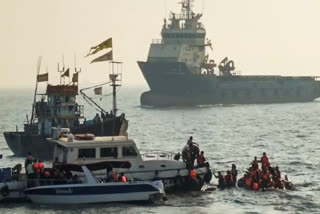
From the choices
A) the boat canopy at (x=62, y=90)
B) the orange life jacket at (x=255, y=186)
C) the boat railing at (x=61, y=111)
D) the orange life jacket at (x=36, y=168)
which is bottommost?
the orange life jacket at (x=255, y=186)

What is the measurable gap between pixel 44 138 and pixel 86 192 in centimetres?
2378

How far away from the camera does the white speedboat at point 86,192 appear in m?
39.9

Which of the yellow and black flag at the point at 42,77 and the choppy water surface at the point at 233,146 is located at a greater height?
the yellow and black flag at the point at 42,77

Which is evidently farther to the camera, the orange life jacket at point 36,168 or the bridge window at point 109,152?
the bridge window at point 109,152

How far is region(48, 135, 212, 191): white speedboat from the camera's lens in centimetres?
4212

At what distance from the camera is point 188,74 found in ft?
520

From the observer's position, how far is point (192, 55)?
16400 cm

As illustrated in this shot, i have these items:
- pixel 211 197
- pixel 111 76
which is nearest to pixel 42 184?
pixel 211 197

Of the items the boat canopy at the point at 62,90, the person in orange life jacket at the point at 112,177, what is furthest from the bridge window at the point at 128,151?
the boat canopy at the point at 62,90

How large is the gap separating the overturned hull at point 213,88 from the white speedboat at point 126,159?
113733mm

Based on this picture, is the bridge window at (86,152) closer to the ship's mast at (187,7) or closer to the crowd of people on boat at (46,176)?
the crowd of people on boat at (46,176)

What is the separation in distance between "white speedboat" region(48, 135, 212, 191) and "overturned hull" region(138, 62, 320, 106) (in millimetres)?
113733

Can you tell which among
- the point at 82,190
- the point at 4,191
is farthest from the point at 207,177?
the point at 4,191

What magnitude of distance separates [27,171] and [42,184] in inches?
55.5
